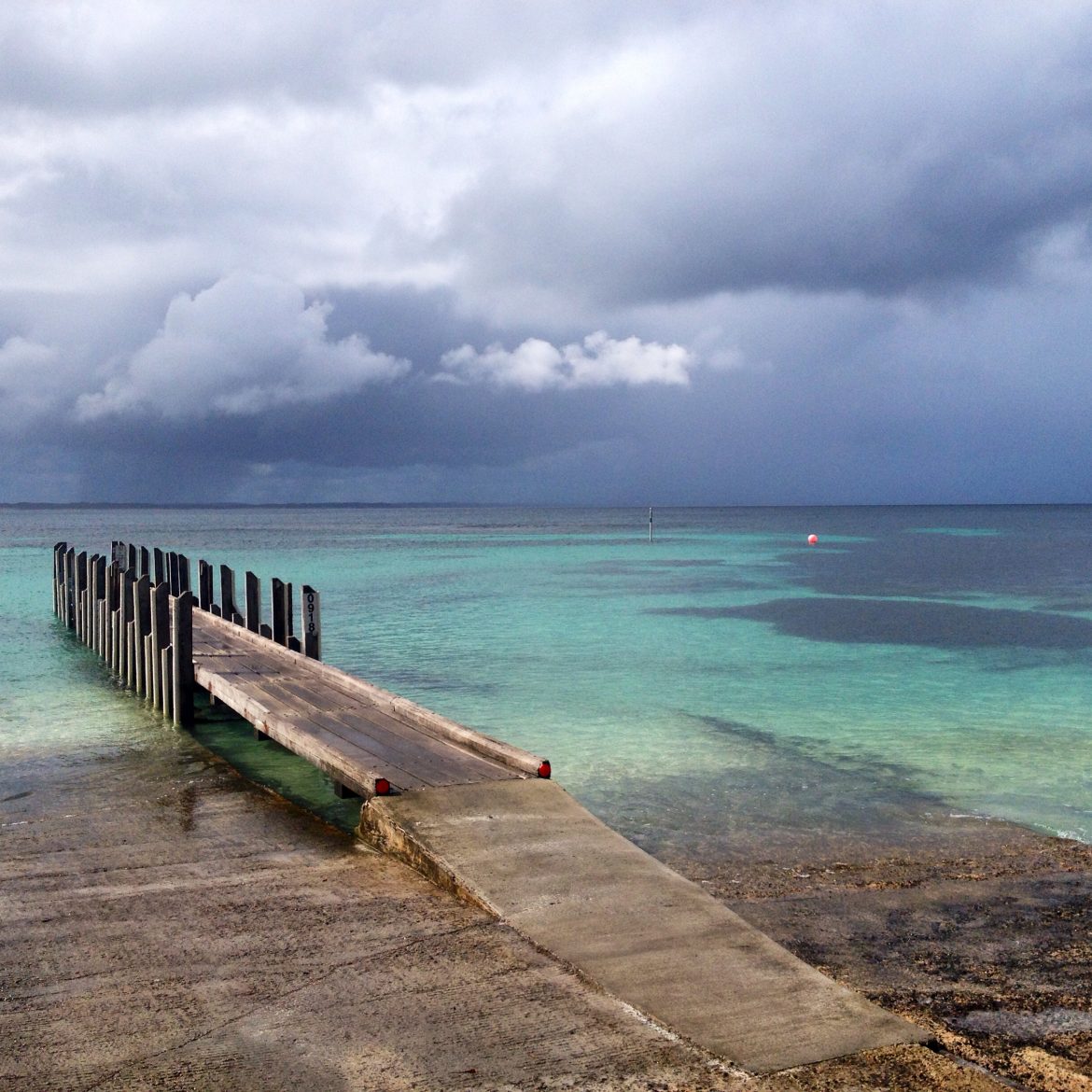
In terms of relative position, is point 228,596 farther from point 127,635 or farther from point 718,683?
point 718,683

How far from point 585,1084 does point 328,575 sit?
38.8 meters

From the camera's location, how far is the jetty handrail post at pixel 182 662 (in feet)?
43.8

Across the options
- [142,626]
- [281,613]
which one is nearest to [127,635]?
[142,626]

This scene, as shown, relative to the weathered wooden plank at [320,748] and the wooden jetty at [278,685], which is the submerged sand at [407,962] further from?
the wooden jetty at [278,685]

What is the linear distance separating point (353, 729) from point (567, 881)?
417cm

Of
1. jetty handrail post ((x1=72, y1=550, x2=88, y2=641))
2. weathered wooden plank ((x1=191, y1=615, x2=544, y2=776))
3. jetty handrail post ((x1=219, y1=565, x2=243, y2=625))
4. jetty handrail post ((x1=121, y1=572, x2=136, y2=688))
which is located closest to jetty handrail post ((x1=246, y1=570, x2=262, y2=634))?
jetty handrail post ((x1=219, y1=565, x2=243, y2=625))

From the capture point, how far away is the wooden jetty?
8.58m

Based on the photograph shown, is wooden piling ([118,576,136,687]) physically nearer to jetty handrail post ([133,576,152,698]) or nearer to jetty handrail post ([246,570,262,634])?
jetty handrail post ([133,576,152,698])

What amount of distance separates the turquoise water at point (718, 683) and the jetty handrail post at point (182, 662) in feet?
1.54

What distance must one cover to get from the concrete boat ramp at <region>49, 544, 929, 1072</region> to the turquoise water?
210 centimetres

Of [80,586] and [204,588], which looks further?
[80,586]

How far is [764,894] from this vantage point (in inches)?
296

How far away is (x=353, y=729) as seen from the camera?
992cm

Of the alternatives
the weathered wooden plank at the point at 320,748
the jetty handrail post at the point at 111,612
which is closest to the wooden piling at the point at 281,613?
the jetty handrail post at the point at 111,612
